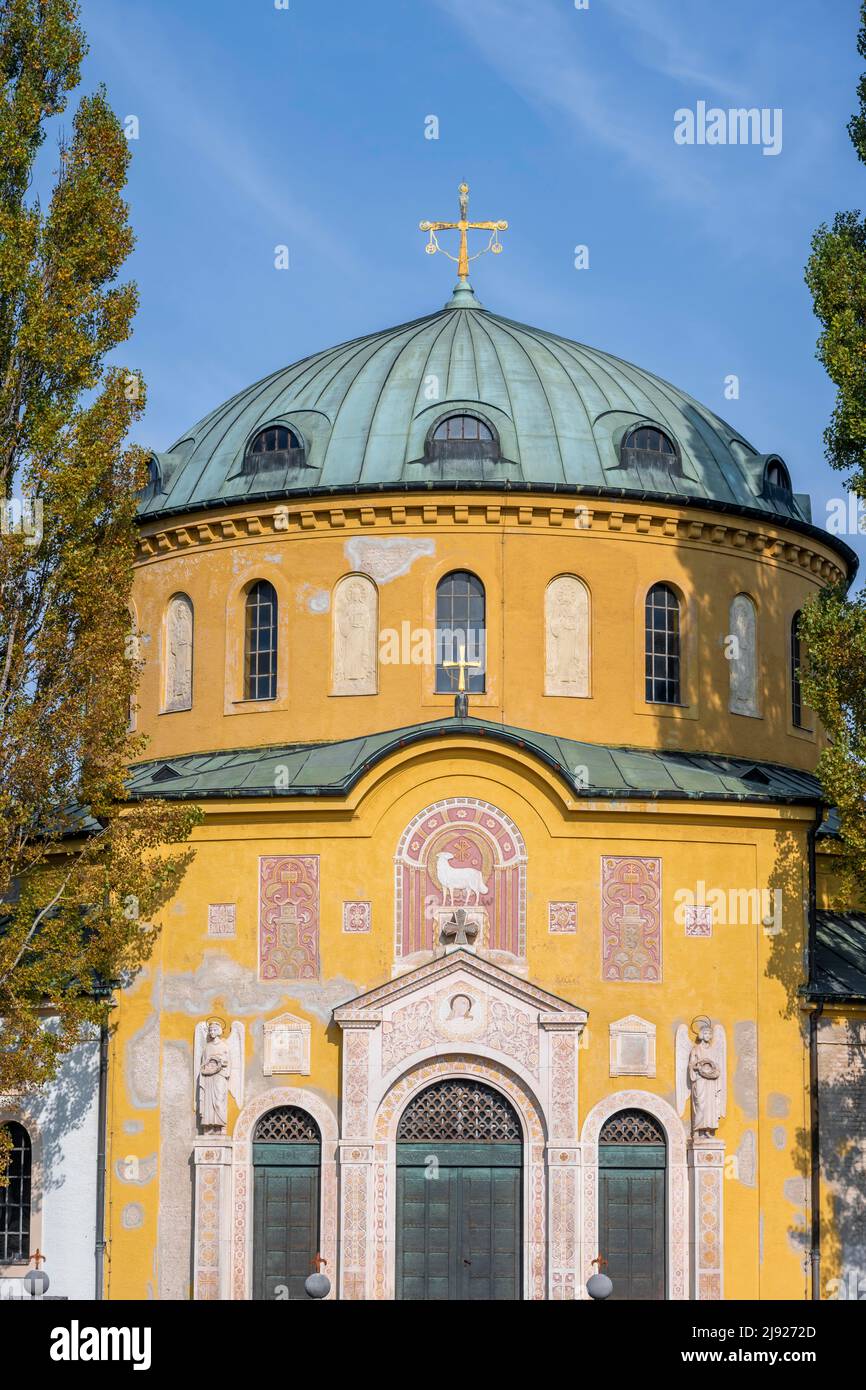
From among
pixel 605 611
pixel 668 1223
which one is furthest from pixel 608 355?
pixel 668 1223

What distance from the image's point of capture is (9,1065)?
29.7 meters

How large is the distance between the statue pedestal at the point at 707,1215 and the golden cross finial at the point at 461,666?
790 cm

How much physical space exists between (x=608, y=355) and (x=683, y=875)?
12817mm

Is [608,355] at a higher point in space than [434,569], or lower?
higher

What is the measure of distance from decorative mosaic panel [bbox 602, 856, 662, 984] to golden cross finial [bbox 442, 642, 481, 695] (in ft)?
13.0

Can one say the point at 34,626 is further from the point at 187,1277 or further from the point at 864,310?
the point at 864,310

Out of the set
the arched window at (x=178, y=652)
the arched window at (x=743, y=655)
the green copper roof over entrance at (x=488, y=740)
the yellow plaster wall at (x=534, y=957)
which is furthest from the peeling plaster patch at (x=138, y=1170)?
the arched window at (x=743, y=655)

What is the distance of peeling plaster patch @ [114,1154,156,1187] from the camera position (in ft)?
108

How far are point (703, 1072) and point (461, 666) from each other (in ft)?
24.1

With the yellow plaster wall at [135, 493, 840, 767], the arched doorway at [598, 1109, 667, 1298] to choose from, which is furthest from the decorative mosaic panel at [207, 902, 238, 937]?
the arched doorway at [598, 1109, 667, 1298]

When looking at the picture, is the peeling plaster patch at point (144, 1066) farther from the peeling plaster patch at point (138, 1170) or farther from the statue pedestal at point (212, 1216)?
the statue pedestal at point (212, 1216)

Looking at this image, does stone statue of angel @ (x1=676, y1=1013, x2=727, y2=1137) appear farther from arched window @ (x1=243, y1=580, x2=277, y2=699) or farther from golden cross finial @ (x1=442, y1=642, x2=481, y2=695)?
arched window @ (x1=243, y1=580, x2=277, y2=699)

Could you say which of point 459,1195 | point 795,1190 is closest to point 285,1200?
point 459,1195

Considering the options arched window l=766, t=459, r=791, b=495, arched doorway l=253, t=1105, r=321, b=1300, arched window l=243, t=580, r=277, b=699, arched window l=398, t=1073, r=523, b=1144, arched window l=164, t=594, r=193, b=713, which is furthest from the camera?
arched window l=766, t=459, r=791, b=495
